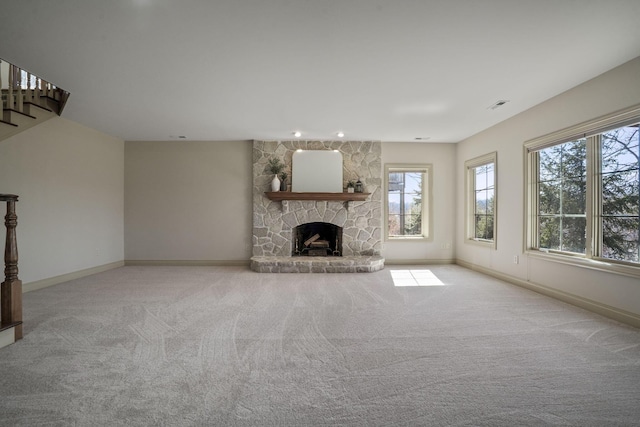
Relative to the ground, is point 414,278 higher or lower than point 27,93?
lower

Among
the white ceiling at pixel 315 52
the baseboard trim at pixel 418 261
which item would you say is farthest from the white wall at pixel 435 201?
the white ceiling at pixel 315 52

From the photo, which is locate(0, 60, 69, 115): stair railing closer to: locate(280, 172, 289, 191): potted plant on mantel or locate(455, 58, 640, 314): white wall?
locate(280, 172, 289, 191): potted plant on mantel

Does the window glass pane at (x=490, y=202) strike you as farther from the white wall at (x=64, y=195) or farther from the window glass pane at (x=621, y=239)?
the white wall at (x=64, y=195)

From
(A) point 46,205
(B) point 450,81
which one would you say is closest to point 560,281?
(B) point 450,81

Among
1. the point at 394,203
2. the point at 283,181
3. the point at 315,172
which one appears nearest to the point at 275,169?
the point at 283,181

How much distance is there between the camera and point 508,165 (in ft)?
15.7

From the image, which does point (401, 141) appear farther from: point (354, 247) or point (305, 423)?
point (305, 423)

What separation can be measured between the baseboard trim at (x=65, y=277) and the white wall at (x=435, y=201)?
17.7 ft

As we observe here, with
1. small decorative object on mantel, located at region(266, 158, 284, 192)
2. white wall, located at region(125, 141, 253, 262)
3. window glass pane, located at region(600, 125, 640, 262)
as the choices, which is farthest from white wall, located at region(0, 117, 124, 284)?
window glass pane, located at region(600, 125, 640, 262)

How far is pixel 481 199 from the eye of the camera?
571 centimetres

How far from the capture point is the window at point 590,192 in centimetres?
306

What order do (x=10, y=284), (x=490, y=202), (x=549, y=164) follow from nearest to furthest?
(x=10, y=284)
(x=549, y=164)
(x=490, y=202)

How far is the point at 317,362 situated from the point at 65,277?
481 centimetres

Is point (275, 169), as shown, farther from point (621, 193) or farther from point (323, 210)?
point (621, 193)
